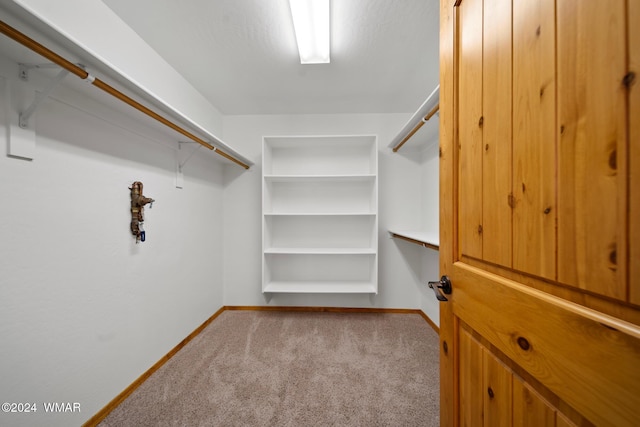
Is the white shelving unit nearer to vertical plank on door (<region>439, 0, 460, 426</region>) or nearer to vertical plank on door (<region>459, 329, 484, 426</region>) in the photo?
vertical plank on door (<region>439, 0, 460, 426</region>)

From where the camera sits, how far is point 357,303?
2.52 m

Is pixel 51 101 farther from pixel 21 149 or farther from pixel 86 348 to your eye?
pixel 86 348

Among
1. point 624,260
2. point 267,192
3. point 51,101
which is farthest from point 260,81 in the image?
point 624,260

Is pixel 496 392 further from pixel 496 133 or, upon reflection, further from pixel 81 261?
pixel 81 261

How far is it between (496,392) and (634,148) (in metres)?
0.59

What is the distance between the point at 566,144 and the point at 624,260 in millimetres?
206

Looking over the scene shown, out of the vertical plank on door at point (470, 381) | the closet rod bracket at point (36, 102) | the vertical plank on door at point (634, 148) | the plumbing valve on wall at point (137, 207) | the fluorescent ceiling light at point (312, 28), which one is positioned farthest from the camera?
the plumbing valve on wall at point (137, 207)

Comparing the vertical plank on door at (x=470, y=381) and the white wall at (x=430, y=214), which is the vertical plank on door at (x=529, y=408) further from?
the white wall at (x=430, y=214)

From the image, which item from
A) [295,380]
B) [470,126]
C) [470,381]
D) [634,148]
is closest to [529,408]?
[470,381]

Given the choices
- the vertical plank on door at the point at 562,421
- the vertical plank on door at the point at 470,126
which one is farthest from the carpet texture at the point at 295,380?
the vertical plank on door at the point at 470,126

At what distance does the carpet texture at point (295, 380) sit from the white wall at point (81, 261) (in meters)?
0.26

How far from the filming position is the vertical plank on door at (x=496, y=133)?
1.76 ft

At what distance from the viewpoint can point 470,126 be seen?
2.23 feet

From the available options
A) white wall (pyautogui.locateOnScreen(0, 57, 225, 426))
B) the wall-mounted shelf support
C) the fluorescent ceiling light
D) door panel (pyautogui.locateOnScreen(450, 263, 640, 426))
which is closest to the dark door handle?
door panel (pyautogui.locateOnScreen(450, 263, 640, 426))
